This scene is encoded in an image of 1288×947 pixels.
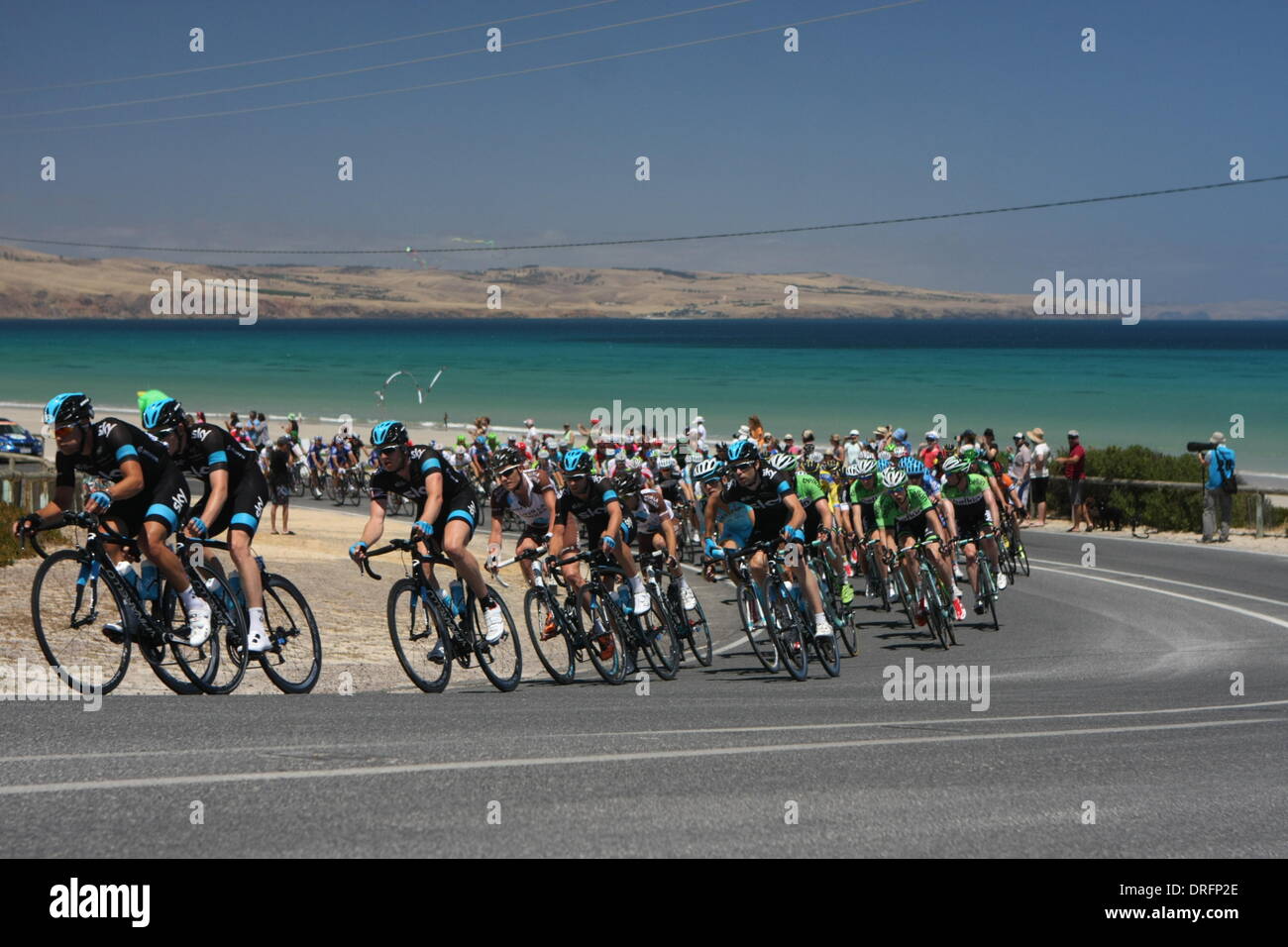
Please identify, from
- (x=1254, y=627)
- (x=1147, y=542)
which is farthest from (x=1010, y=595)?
(x=1147, y=542)

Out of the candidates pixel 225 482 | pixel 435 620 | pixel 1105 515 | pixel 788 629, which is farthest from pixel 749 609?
pixel 1105 515

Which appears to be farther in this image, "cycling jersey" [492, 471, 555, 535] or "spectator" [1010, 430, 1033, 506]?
"spectator" [1010, 430, 1033, 506]

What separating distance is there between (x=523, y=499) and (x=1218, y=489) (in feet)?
60.2

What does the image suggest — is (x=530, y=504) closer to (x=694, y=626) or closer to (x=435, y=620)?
(x=694, y=626)

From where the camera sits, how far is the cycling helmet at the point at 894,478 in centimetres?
1484

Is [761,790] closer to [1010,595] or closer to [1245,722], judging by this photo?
[1245,722]

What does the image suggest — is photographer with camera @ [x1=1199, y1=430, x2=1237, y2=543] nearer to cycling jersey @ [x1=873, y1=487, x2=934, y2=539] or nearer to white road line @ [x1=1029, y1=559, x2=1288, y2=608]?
white road line @ [x1=1029, y1=559, x2=1288, y2=608]

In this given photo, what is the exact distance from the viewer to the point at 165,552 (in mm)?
8828

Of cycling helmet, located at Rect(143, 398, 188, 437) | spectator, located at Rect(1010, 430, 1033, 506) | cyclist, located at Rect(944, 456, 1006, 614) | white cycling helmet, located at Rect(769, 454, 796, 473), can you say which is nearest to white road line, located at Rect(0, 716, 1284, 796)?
cycling helmet, located at Rect(143, 398, 188, 437)

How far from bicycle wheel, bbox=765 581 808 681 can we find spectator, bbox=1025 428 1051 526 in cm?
1913

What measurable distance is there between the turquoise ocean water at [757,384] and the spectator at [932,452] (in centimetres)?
2909

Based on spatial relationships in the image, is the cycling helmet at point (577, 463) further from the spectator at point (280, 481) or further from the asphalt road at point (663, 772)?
the spectator at point (280, 481)

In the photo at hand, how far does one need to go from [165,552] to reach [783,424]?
68.3 meters

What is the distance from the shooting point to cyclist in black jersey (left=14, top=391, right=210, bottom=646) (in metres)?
8.52
